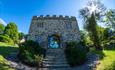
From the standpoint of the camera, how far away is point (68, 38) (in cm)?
3253

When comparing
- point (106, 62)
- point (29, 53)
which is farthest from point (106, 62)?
point (29, 53)

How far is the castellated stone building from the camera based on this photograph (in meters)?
32.5

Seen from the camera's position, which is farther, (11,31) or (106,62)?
(11,31)

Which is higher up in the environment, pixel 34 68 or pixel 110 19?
pixel 110 19

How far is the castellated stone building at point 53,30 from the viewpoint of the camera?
32469 mm

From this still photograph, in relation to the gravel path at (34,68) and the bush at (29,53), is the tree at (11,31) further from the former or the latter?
the gravel path at (34,68)

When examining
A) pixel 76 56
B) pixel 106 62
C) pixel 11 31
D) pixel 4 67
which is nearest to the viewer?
pixel 4 67

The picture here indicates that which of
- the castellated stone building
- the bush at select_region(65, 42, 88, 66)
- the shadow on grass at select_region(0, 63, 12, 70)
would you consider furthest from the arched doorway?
the shadow on grass at select_region(0, 63, 12, 70)

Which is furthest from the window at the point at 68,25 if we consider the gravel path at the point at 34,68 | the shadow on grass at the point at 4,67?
the shadow on grass at the point at 4,67

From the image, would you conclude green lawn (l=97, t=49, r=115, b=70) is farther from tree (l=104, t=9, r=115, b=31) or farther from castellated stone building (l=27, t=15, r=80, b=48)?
tree (l=104, t=9, r=115, b=31)

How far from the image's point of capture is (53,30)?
108ft

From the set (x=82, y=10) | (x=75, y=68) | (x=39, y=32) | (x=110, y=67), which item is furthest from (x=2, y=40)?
(x=110, y=67)

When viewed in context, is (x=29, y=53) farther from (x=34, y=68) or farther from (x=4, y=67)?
(x=4, y=67)

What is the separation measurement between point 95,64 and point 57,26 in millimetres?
13883
